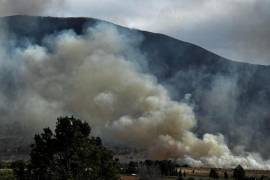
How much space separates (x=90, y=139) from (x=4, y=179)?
118 ft

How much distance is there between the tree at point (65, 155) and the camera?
80.1m

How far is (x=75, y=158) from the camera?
79.8 meters

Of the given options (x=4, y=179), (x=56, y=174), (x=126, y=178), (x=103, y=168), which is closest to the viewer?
(x=56, y=174)

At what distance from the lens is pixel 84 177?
3187 inches

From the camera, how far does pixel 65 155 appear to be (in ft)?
267

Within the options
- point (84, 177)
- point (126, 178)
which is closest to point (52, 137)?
point (84, 177)

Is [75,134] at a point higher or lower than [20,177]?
higher

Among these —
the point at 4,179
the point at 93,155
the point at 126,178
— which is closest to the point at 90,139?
the point at 93,155

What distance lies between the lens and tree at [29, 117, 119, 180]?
80125 mm

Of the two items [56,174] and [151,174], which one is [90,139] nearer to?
[56,174]

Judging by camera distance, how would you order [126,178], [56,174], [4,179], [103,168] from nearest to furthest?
1. [56,174]
2. [103,168]
3. [4,179]
4. [126,178]

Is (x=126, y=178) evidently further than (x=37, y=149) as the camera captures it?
Yes

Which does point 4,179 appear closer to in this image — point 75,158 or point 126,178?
point 75,158

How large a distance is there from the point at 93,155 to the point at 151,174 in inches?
4227
